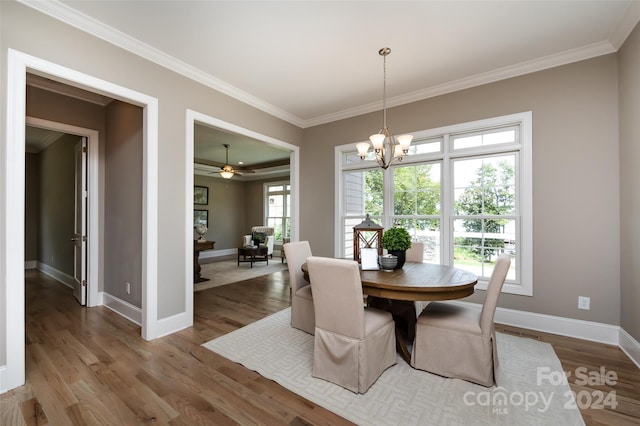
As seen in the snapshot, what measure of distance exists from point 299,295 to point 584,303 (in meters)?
2.93

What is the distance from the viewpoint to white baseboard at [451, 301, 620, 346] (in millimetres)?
2611

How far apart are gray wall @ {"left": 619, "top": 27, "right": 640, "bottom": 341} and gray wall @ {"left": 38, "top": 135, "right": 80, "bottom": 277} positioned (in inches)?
264

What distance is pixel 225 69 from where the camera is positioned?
10.2 feet

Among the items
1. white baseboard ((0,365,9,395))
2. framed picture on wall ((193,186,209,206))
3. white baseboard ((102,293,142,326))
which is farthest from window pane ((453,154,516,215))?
framed picture on wall ((193,186,209,206))

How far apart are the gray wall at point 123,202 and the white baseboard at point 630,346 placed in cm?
476

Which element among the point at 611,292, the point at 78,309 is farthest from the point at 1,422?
the point at 611,292

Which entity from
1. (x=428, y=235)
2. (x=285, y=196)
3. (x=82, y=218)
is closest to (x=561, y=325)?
(x=428, y=235)

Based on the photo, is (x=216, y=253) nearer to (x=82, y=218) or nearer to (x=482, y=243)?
(x=82, y=218)

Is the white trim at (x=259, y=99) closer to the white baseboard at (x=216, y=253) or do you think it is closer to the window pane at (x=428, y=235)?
the window pane at (x=428, y=235)

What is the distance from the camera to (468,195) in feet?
11.2

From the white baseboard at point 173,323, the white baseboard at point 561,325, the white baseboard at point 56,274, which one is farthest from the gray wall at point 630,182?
the white baseboard at point 56,274

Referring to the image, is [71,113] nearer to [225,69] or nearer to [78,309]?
[225,69]

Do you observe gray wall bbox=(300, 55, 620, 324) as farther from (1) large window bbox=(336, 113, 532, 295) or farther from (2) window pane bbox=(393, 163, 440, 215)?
(2) window pane bbox=(393, 163, 440, 215)

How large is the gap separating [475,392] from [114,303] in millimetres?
4064
